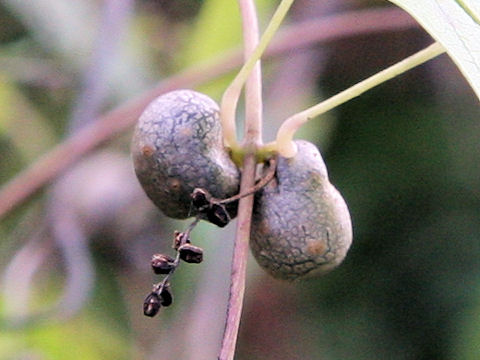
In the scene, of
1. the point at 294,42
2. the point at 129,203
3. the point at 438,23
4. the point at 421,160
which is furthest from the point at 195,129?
the point at 421,160

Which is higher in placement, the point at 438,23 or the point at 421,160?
the point at 421,160

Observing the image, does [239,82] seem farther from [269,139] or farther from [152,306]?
[269,139]

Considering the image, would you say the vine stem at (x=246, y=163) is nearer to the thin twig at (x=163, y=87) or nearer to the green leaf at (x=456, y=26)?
the green leaf at (x=456, y=26)

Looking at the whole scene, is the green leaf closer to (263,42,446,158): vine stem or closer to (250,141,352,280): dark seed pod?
(263,42,446,158): vine stem

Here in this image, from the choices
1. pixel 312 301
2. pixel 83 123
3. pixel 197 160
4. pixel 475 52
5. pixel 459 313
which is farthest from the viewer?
pixel 312 301

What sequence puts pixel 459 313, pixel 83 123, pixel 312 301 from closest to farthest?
pixel 83 123 < pixel 459 313 < pixel 312 301

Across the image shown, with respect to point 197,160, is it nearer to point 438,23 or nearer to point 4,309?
point 438,23
